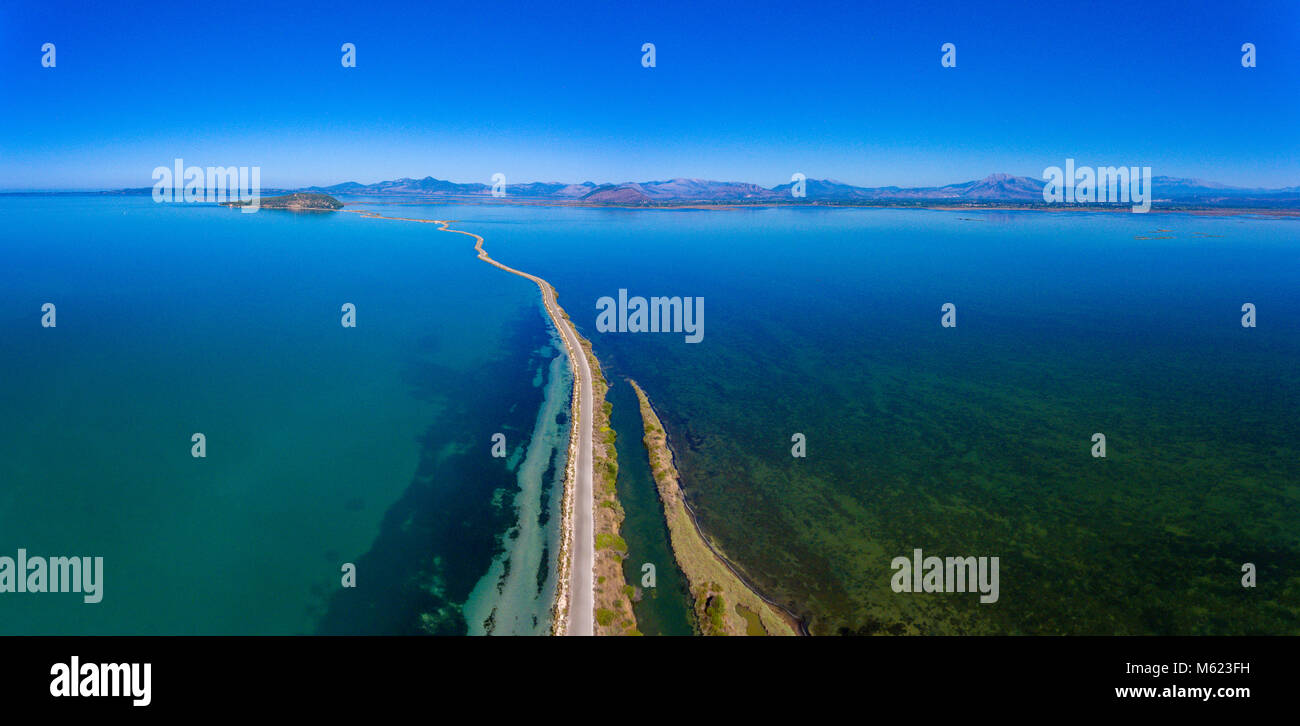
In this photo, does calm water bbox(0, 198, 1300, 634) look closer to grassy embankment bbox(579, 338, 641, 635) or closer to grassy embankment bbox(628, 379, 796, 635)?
grassy embankment bbox(628, 379, 796, 635)

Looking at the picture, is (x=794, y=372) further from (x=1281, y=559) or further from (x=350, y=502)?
(x=350, y=502)

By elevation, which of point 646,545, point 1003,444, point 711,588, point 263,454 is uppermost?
point 1003,444

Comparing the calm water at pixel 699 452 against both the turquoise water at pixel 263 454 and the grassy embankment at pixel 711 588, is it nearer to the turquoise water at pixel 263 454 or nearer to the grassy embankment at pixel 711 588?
the turquoise water at pixel 263 454

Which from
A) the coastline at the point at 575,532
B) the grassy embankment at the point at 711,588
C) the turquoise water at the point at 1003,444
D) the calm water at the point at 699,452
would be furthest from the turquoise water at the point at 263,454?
the turquoise water at the point at 1003,444

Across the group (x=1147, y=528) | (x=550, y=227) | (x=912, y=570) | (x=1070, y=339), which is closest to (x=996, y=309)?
(x=1070, y=339)

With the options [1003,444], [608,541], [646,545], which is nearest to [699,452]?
[646,545]

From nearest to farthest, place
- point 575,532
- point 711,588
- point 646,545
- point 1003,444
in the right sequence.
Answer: point 711,588 < point 575,532 < point 646,545 < point 1003,444

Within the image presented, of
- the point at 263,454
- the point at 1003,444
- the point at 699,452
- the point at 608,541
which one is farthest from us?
the point at 1003,444

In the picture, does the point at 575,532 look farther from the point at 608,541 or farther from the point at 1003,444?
the point at 1003,444

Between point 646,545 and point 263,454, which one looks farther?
point 263,454
